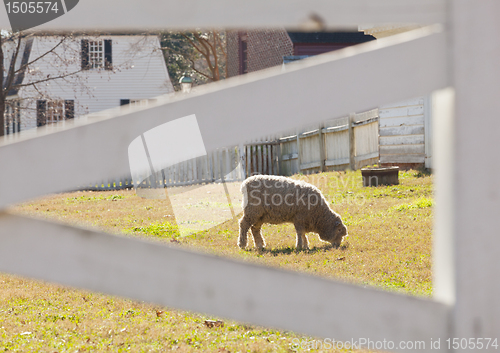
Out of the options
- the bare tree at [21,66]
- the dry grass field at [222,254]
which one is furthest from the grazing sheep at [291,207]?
the bare tree at [21,66]

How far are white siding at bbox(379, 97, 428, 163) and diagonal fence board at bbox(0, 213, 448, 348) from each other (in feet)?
44.4

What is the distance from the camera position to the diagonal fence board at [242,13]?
963mm

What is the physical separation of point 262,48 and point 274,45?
4.02 ft

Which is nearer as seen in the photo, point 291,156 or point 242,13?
point 242,13

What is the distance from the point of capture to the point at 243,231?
8.04m

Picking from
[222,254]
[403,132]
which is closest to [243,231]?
[222,254]

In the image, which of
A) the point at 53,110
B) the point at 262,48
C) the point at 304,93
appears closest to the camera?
the point at 304,93

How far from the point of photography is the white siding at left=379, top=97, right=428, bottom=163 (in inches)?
552

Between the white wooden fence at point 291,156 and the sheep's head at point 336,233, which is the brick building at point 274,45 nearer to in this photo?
the white wooden fence at point 291,156

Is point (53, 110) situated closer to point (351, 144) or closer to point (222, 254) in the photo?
point (351, 144)

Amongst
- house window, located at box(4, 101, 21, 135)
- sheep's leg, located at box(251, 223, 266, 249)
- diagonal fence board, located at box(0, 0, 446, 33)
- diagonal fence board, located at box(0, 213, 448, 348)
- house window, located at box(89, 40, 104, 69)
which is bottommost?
sheep's leg, located at box(251, 223, 266, 249)

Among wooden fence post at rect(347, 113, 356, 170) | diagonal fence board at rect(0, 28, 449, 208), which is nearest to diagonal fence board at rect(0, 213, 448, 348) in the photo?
diagonal fence board at rect(0, 28, 449, 208)

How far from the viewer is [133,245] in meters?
1.00

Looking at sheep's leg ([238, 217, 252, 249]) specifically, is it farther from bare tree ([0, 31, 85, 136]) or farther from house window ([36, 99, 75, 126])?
house window ([36, 99, 75, 126])
